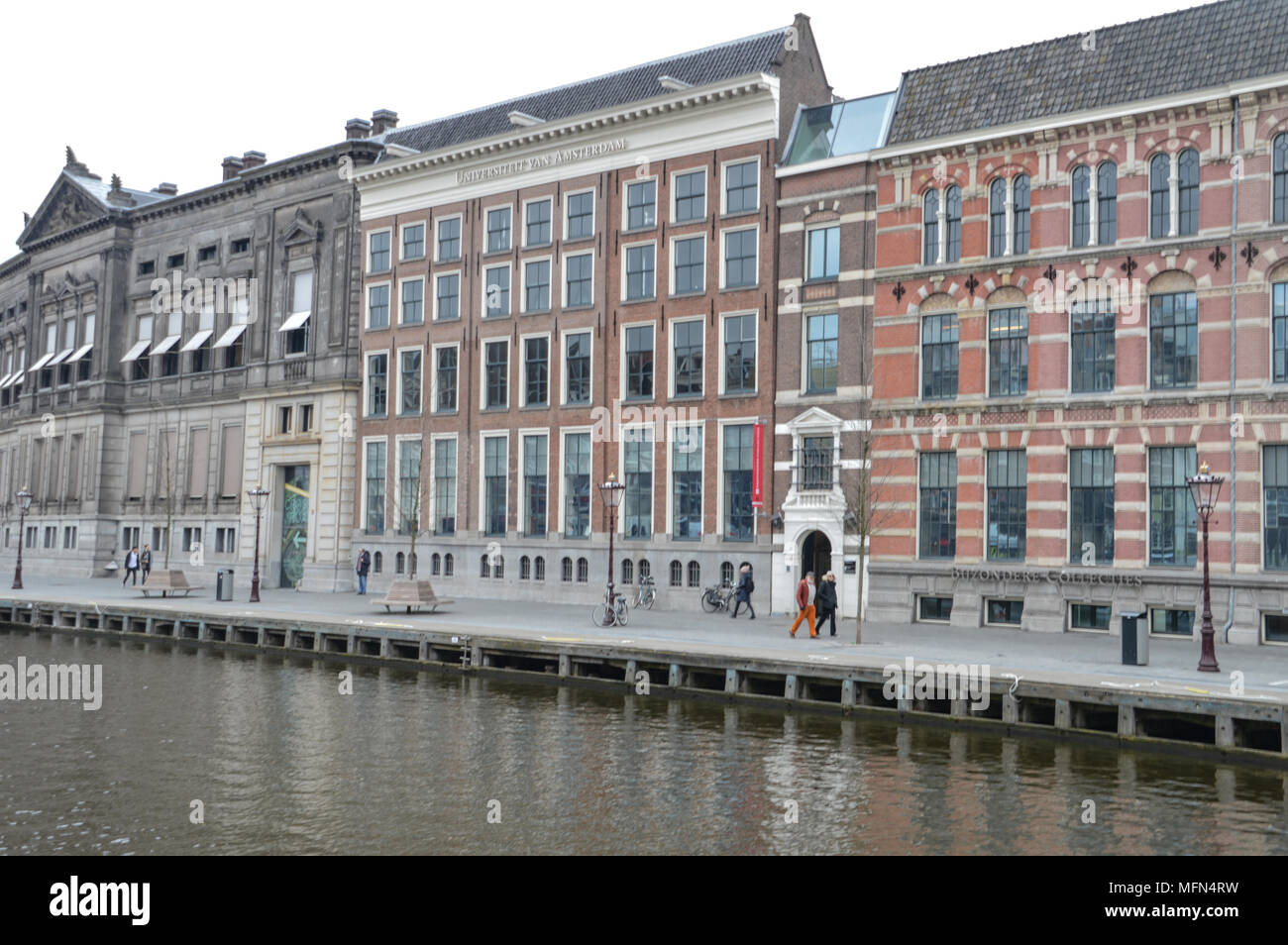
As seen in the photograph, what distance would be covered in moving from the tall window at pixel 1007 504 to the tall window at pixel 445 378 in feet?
74.5

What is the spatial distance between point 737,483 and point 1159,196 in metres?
15.5

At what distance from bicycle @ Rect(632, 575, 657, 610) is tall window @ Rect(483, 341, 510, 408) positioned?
10.2m

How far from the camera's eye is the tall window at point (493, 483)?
158 feet

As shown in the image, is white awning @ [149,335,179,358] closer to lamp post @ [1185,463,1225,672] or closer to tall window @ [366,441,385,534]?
tall window @ [366,441,385,534]

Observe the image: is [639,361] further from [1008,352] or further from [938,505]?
[1008,352]

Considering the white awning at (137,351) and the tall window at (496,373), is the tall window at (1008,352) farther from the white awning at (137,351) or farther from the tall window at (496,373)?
the white awning at (137,351)

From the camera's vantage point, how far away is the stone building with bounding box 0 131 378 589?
53.6 meters

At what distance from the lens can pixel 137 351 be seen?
6319 centimetres

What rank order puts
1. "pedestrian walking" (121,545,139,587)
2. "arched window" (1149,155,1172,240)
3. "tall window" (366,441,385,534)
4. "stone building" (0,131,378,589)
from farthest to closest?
"pedestrian walking" (121,545,139,587), "stone building" (0,131,378,589), "tall window" (366,441,385,534), "arched window" (1149,155,1172,240)

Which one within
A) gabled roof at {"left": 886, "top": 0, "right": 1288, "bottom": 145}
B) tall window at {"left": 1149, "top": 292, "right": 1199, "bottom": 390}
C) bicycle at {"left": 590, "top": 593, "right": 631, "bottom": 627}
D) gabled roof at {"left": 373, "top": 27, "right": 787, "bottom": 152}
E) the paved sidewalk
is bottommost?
the paved sidewalk

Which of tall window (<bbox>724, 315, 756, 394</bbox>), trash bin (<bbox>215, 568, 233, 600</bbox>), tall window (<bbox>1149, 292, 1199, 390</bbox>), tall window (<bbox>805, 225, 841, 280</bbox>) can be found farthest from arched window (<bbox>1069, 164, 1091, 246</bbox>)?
trash bin (<bbox>215, 568, 233, 600</bbox>)

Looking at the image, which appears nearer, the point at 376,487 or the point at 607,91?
the point at 607,91

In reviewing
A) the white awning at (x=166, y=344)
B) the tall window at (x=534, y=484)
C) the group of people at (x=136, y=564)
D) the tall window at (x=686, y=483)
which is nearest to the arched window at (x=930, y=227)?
the tall window at (x=686, y=483)

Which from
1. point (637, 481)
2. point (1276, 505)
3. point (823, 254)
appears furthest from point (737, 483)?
point (1276, 505)
